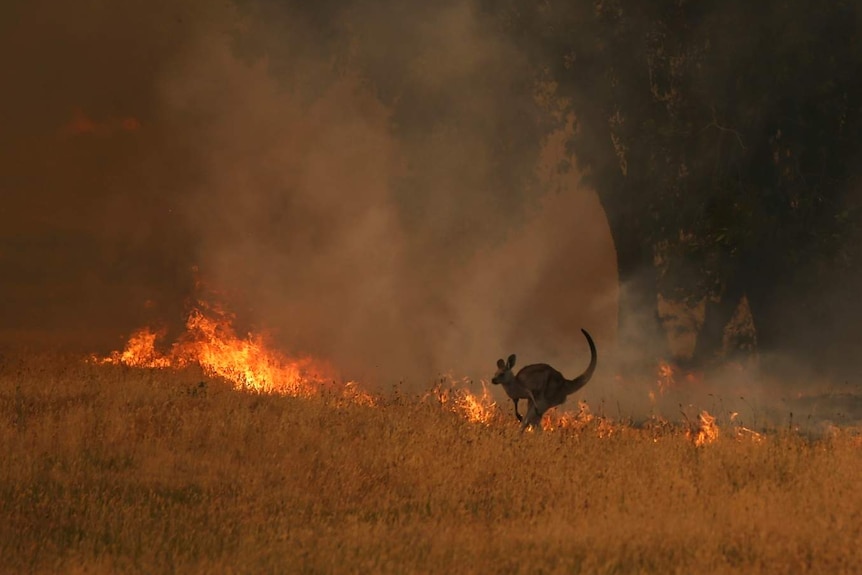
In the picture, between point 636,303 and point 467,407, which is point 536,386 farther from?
point 636,303

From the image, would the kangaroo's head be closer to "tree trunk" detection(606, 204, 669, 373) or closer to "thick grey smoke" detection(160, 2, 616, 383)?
Result: "tree trunk" detection(606, 204, 669, 373)

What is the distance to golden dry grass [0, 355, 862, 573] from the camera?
945 centimetres

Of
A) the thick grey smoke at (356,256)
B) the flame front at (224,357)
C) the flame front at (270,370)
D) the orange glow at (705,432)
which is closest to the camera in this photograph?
the orange glow at (705,432)

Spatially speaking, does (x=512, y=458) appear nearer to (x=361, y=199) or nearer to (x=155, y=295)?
(x=155, y=295)

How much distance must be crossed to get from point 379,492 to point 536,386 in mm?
5553

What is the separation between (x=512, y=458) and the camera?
44.5ft

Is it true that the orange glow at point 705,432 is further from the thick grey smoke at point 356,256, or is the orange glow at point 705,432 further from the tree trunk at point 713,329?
the thick grey smoke at point 356,256

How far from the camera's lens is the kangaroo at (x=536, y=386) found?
55.7 ft

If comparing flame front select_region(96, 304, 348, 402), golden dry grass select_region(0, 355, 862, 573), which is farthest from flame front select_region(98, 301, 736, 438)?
golden dry grass select_region(0, 355, 862, 573)

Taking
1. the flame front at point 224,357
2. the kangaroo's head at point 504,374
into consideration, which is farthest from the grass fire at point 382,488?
the flame front at point 224,357

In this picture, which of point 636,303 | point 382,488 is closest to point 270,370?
point 636,303

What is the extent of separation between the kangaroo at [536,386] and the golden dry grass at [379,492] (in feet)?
1.34

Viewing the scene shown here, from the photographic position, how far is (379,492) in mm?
12016

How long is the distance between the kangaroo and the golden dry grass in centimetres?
41
